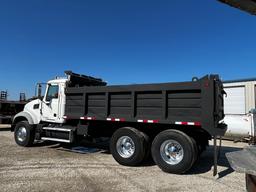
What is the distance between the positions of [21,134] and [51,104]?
1.87m

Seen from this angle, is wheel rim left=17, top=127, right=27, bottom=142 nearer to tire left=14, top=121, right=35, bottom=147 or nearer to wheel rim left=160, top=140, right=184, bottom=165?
tire left=14, top=121, right=35, bottom=147

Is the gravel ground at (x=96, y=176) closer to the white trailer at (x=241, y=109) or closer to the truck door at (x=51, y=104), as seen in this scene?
the truck door at (x=51, y=104)

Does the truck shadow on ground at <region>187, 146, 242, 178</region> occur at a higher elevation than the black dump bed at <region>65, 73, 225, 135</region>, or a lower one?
lower

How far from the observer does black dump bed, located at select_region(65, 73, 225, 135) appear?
634 centimetres

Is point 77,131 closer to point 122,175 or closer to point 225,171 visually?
point 122,175

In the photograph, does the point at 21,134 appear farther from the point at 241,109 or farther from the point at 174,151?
the point at 241,109

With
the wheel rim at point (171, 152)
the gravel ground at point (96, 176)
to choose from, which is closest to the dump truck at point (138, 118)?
the wheel rim at point (171, 152)

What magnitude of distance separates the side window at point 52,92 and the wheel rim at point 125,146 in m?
3.58

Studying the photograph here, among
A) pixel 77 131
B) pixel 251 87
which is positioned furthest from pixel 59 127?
pixel 251 87

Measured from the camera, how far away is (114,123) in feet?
27.1

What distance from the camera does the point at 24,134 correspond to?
10.1m

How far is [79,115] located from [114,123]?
1.37 m

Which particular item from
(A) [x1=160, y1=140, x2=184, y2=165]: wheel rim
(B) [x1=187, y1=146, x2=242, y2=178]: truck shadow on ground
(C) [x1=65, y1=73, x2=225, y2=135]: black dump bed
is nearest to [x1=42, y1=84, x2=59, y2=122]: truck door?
(C) [x1=65, y1=73, x2=225, y2=135]: black dump bed

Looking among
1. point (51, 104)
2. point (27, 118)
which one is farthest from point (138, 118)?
point (27, 118)
